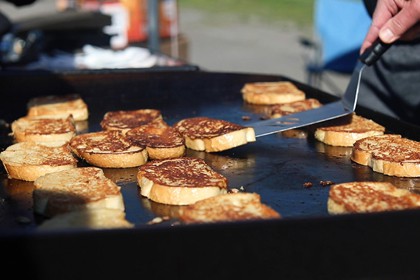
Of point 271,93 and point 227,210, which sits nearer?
point 227,210

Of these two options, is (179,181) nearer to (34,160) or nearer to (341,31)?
(34,160)

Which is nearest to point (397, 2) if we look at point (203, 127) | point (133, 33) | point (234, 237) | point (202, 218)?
point (203, 127)

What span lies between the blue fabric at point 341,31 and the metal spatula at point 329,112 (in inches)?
144

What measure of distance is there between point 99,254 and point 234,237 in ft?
1.16

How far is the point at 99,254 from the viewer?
1623mm

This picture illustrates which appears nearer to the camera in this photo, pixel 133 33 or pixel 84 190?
pixel 84 190

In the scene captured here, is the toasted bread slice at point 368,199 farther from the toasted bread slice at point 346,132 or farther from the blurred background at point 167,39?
the blurred background at point 167,39

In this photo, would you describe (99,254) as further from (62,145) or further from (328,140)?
(328,140)

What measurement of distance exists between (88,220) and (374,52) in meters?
1.73

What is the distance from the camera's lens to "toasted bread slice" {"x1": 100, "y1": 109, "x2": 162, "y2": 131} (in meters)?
3.29

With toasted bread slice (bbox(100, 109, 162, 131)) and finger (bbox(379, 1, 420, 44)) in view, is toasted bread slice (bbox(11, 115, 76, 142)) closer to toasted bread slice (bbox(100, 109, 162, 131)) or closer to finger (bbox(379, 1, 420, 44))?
toasted bread slice (bbox(100, 109, 162, 131))

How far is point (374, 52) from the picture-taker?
10.1 feet

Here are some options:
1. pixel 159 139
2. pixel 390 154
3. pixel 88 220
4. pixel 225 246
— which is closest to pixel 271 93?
pixel 159 139

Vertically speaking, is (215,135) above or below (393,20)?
below
